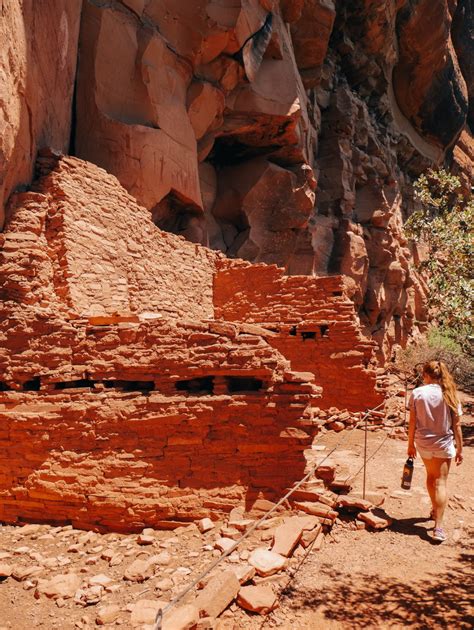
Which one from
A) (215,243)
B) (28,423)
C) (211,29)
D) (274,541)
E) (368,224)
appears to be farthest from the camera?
(368,224)

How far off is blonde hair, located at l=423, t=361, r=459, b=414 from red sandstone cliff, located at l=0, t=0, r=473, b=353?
5.45 m

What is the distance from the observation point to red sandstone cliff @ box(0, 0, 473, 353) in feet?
29.8

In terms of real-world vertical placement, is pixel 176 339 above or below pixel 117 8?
below

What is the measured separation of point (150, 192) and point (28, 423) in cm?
806

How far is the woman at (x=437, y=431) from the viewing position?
13.5ft

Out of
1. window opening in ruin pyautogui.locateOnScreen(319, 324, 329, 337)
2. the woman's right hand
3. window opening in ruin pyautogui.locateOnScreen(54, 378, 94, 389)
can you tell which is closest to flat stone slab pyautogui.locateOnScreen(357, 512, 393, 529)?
the woman's right hand

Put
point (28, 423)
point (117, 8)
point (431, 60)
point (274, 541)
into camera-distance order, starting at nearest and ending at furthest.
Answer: point (274, 541) < point (28, 423) < point (117, 8) < point (431, 60)

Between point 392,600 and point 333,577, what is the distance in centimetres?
48

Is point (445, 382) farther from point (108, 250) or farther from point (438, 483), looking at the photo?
point (108, 250)

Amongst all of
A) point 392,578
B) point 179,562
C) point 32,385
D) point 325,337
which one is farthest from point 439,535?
point 325,337

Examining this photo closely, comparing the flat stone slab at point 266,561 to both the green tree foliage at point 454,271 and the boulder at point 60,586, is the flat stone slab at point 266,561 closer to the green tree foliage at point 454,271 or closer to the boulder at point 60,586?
the boulder at point 60,586

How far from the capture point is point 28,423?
4.45 metres

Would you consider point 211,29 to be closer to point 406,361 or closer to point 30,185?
point 30,185

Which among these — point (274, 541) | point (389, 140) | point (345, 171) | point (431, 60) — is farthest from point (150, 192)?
point (431, 60)
